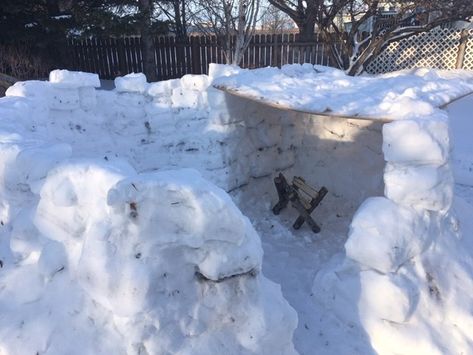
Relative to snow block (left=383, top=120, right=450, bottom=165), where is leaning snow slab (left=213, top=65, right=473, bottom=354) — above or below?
below

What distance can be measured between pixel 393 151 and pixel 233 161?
198 centimetres

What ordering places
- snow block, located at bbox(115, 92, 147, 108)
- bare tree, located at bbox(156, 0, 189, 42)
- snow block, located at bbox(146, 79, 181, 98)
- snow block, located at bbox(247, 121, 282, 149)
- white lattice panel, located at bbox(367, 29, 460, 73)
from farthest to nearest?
bare tree, located at bbox(156, 0, 189, 42) → white lattice panel, located at bbox(367, 29, 460, 73) → snow block, located at bbox(247, 121, 282, 149) → snow block, located at bbox(146, 79, 181, 98) → snow block, located at bbox(115, 92, 147, 108)

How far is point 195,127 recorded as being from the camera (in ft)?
14.6

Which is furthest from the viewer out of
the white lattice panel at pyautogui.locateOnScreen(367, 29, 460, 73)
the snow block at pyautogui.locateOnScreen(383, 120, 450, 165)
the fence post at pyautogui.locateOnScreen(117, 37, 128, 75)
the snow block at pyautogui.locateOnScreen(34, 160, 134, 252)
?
the fence post at pyautogui.locateOnScreen(117, 37, 128, 75)

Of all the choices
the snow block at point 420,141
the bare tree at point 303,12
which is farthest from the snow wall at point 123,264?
the bare tree at point 303,12

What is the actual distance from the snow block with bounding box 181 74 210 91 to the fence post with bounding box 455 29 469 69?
961cm

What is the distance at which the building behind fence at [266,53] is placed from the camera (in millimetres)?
11531

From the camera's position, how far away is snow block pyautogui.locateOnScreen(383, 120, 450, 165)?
2900 mm

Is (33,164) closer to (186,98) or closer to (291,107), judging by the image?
(291,107)

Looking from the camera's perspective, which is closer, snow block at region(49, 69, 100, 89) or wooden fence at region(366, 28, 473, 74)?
snow block at region(49, 69, 100, 89)

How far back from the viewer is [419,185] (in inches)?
115

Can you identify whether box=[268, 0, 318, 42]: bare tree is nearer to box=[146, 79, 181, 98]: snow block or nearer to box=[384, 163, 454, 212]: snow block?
box=[146, 79, 181, 98]: snow block

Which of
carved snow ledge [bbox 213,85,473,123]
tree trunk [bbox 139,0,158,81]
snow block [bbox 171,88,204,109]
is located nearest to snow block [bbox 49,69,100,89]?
snow block [bbox 171,88,204,109]

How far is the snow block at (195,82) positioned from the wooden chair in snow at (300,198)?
1.23 metres
